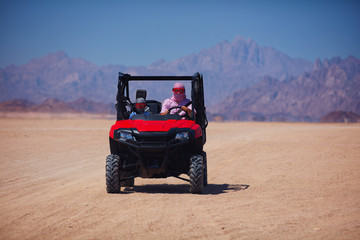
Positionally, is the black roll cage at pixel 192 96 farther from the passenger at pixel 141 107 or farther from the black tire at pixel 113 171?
the black tire at pixel 113 171

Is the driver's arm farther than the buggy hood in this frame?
Yes

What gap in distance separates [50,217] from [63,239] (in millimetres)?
1435

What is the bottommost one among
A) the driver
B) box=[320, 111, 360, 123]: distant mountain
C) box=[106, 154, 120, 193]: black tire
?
box=[320, 111, 360, 123]: distant mountain

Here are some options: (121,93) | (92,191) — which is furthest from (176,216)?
(121,93)

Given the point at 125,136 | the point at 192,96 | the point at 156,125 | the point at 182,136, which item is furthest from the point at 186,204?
the point at 192,96

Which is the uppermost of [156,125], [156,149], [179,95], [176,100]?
[179,95]

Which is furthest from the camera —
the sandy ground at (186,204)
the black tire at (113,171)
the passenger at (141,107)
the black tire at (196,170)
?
the passenger at (141,107)

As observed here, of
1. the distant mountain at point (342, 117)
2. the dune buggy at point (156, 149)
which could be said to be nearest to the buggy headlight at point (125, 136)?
the dune buggy at point (156, 149)

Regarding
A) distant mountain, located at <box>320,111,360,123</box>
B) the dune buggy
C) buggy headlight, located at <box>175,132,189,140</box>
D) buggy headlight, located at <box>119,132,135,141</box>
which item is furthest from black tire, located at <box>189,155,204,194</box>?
distant mountain, located at <box>320,111,360,123</box>

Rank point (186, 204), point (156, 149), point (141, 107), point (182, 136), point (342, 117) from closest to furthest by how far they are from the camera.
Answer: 1. point (186, 204)
2. point (156, 149)
3. point (182, 136)
4. point (141, 107)
5. point (342, 117)

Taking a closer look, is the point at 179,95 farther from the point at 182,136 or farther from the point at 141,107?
the point at 182,136

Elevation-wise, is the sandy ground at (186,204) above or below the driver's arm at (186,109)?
below

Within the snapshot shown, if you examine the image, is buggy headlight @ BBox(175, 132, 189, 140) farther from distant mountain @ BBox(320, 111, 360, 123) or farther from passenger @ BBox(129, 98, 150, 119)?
distant mountain @ BBox(320, 111, 360, 123)

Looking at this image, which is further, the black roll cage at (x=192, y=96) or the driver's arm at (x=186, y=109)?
the black roll cage at (x=192, y=96)
